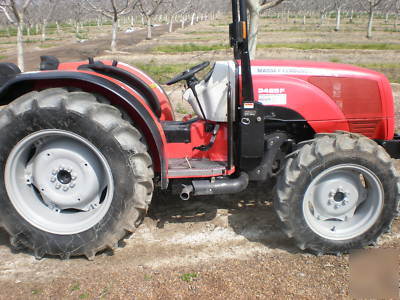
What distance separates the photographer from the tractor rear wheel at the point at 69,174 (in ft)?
9.03

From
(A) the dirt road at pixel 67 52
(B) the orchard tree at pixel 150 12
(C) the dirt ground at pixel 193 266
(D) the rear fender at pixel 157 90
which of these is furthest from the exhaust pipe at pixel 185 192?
(B) the orchard tree at pixel 150 12

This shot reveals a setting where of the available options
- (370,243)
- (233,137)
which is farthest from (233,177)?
(370,243)

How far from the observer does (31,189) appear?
3.06 meters

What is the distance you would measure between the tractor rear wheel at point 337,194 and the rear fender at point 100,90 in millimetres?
1050

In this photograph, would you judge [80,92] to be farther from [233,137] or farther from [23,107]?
[233,137]

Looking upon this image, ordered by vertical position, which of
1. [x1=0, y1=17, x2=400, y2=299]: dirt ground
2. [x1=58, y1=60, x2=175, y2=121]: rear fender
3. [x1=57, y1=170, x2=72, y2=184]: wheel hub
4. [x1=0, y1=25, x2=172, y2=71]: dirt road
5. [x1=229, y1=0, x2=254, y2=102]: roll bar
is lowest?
[x1=0, y1=17, x2=400, y2=299]: dirt ground

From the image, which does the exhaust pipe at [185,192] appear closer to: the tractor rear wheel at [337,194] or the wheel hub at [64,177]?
the tractor rear wheel at [337,194]

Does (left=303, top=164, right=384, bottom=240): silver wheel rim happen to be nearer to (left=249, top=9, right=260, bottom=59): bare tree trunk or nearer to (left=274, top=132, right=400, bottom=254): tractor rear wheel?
(left=274, top=132, right=400, bottom=254): tractor rear wheel

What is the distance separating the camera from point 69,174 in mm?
Result: 3049

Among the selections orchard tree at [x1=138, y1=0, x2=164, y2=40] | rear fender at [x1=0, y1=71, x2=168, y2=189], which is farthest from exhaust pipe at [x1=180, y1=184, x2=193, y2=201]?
orchard tree at [x1=138, y1=0, x2=164, y2=40]

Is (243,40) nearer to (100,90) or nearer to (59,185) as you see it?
(100,90)

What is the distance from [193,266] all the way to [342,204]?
4.41 ft

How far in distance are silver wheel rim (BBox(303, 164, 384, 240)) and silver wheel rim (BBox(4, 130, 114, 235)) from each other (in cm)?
167

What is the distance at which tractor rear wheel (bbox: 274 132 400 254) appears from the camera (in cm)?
288
